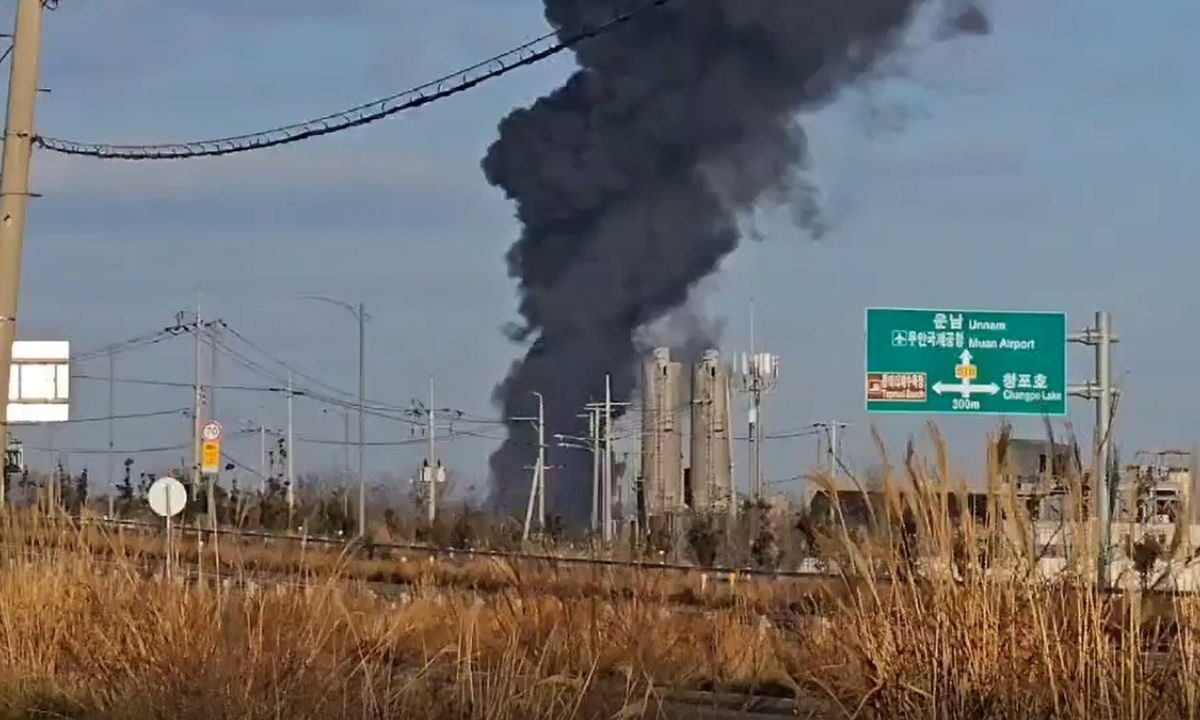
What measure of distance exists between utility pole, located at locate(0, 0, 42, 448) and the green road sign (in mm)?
16378

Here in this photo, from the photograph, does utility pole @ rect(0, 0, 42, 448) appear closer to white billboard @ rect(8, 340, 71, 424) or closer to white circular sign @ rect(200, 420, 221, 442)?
white billboard @ rect(8, 340, 71, 424)

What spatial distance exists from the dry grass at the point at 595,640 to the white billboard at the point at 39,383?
15.7 ft

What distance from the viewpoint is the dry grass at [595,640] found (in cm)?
762

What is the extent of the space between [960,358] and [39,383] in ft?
52.5

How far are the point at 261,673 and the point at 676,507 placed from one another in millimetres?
55148

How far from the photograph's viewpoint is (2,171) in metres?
17.3

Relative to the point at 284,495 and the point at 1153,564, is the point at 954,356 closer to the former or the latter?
the point at 1153,564

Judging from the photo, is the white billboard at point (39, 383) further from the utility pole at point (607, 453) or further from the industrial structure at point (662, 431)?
the industrial structure at point (662, 431)

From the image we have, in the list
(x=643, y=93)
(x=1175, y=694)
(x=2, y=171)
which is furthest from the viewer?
(x=643, y=93)

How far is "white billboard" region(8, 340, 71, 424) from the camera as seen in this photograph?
19031mm

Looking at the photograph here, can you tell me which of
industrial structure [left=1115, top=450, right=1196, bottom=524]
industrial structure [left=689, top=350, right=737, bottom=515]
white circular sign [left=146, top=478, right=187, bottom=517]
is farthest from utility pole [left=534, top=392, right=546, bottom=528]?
industrial structure [left=1115, top=450, right=1196, bottom=524]

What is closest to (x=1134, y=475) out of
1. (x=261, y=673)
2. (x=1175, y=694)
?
(x=1175, y=694)

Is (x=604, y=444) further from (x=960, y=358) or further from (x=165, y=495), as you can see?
(x=165, y=495)

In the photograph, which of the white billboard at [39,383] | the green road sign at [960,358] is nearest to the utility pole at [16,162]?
the white billboard at [39,383]
